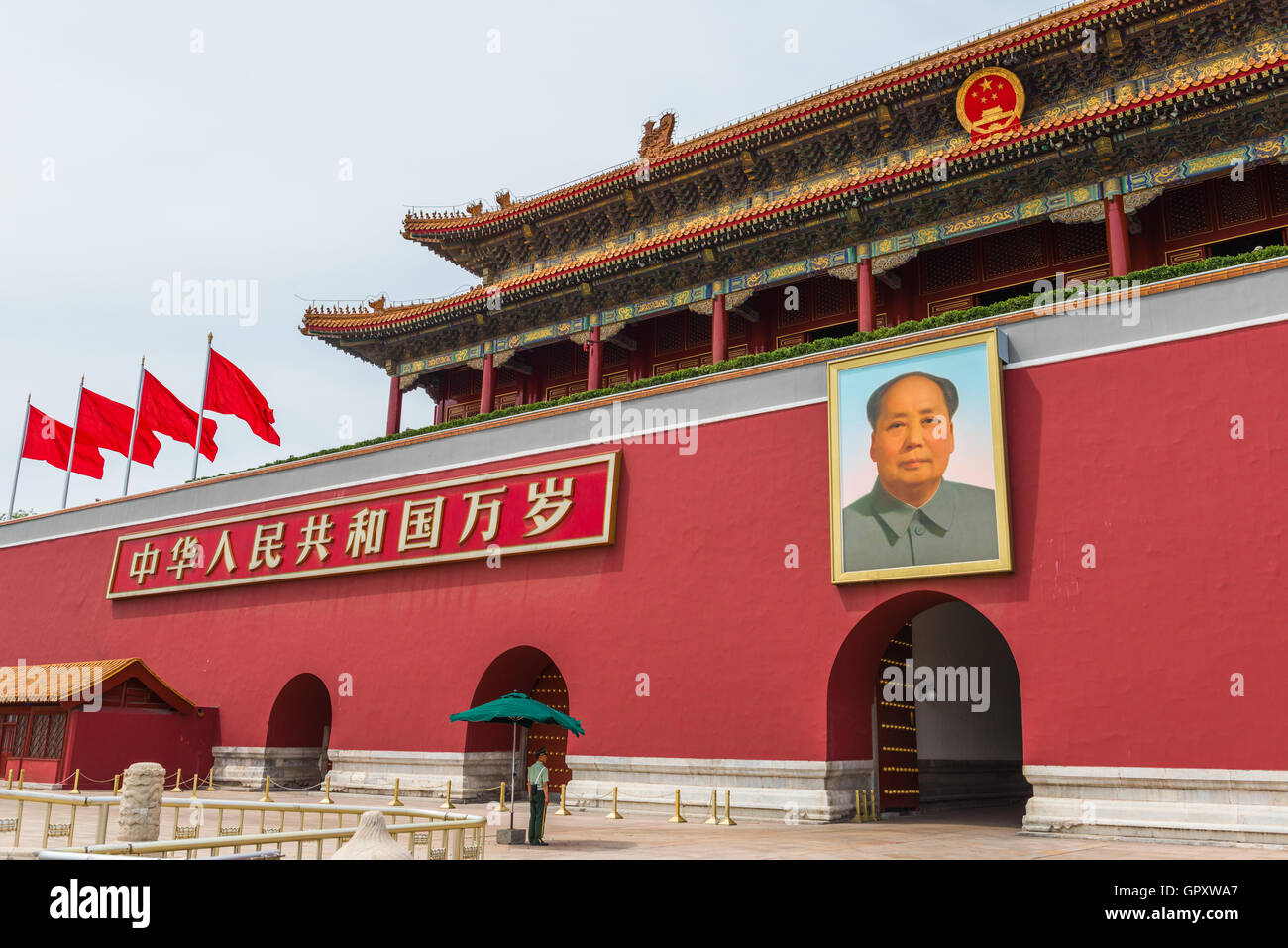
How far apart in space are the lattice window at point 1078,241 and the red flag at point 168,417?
1751 centimetres

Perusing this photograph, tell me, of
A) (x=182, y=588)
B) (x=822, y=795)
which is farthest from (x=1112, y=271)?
(x=182, y=588)

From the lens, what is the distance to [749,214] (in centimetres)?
1719

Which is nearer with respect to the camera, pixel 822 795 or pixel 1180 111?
pixel 822 795

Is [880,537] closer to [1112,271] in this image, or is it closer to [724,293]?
[1112,271]

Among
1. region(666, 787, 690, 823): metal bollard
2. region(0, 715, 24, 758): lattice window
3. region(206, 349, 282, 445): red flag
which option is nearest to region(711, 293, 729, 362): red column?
region(666, 787, 690, 823): metal bollard

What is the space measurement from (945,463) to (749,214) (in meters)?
6.58

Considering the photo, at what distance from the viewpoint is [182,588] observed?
20.4 metres

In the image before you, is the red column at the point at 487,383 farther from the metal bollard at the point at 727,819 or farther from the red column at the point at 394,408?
the metal bollard at the point at 727,819

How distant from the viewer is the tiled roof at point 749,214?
1396 cm

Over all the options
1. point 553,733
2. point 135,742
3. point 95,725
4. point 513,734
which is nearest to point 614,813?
point 553,733

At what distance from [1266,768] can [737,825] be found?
18.7ft

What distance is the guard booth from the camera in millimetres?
17484

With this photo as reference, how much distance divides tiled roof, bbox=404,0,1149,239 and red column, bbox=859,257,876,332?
3429 mm

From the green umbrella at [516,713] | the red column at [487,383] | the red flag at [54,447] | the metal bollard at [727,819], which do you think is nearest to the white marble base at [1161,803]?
the metal bollard at [727,819]
